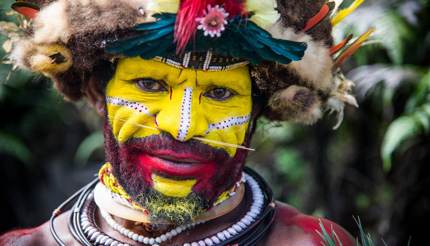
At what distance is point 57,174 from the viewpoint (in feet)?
18.7

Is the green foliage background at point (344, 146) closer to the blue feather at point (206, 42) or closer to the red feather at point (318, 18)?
the red feather at point (318, 18)

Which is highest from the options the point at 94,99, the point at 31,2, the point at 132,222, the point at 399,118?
the point at 31,2

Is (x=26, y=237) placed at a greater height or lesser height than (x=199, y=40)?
lesser

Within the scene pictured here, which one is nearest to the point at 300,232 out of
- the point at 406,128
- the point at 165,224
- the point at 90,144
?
the point at 165,224

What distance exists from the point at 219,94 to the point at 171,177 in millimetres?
346

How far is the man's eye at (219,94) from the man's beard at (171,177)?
0.18m

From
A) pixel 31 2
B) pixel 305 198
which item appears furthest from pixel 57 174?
pixel 31 2

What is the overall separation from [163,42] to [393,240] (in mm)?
2236

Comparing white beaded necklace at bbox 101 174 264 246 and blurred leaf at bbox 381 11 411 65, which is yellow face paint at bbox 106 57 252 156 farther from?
blurred leaf at bbox 381 11 411 65

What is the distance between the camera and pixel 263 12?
2.32 m

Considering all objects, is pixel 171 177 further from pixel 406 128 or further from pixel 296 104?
pixel 406 128

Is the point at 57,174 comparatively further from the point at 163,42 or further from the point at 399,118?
the point at 163,42

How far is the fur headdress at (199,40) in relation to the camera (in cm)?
226

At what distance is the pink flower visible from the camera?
2.22 meters
